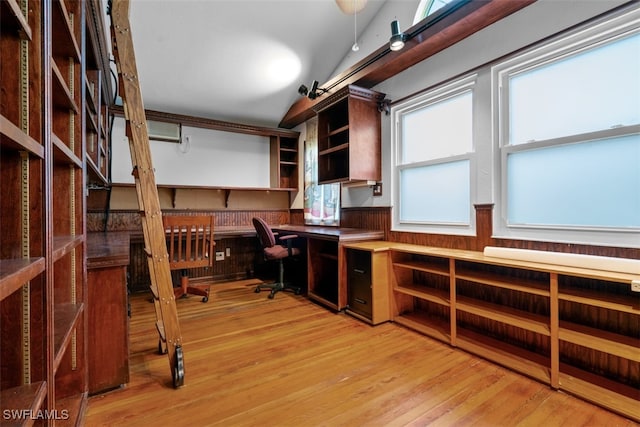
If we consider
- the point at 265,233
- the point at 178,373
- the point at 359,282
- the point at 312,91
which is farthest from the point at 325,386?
the point at 312,91

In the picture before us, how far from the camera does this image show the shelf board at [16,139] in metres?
0.61

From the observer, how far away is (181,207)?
430cm

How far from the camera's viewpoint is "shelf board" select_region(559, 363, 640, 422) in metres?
1.51

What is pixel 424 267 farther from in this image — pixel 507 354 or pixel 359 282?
pixel 507 354

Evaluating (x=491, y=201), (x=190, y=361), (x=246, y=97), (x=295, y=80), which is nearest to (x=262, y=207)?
(x=246, y=97)

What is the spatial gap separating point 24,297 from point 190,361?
149 centimetres

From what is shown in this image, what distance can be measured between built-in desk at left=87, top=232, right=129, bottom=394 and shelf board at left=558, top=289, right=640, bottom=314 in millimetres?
2533

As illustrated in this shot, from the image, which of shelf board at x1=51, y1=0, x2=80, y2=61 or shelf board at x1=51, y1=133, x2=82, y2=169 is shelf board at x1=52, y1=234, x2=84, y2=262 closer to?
shelf board at x1=51, y1=133, x2=82, y2=169

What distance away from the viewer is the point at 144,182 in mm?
1786

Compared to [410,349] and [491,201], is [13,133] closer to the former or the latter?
[410,349]

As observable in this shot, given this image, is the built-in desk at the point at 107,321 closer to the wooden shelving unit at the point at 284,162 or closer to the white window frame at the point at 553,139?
the white window frame at the point at 553,139

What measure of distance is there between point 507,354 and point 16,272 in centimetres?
254

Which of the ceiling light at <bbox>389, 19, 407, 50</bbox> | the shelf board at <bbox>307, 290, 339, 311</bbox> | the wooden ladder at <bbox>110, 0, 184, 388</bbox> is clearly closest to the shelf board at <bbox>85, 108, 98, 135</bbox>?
the wooden ladder at <bbox>110, 0, 184, 388</bbox>

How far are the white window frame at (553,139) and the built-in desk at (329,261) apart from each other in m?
1.29
